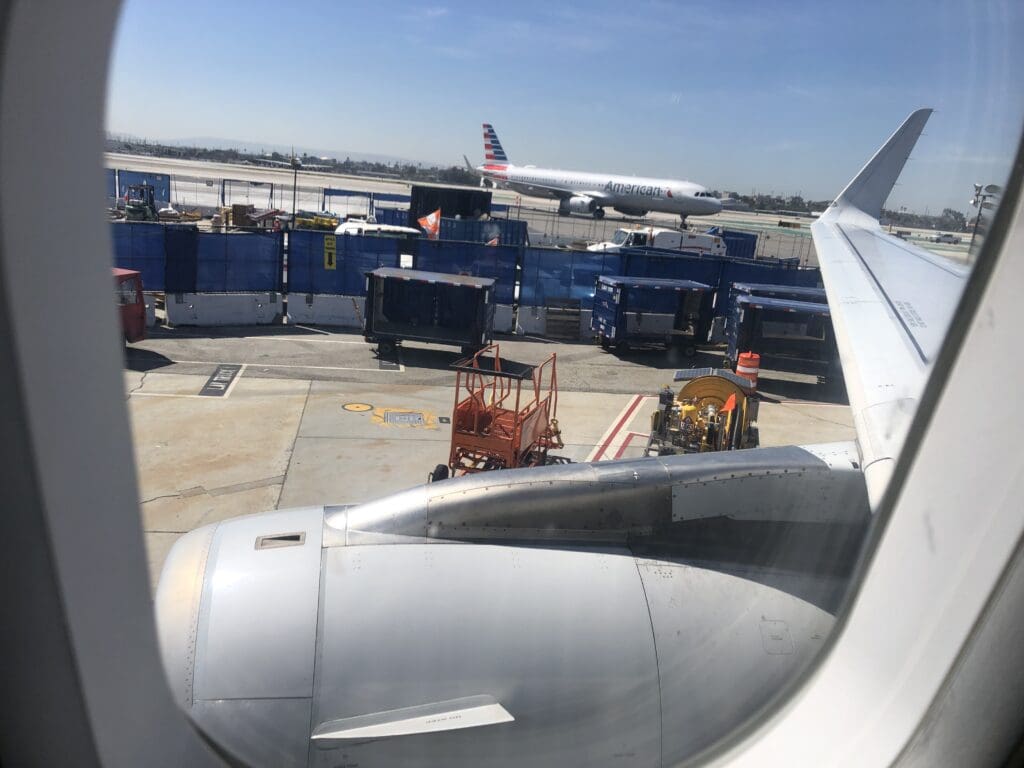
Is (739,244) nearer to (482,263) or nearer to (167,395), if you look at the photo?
(482,263)

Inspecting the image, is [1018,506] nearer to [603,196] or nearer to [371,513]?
[371,513]

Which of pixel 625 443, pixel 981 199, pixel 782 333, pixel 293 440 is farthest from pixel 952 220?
pixel 782 333

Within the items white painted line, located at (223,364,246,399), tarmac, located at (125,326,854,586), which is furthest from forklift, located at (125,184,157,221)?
white painted line, located at (223,364,246,399)

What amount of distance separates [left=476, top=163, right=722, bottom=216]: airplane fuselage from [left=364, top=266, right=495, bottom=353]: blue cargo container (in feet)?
67.6

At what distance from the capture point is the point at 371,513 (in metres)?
2.52

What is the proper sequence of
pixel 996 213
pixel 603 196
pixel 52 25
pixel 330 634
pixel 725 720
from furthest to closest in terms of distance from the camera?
pixel 603 196 → pixel 330 634 → pixel 725 720 → pixel 996 213 → pixel 52 25

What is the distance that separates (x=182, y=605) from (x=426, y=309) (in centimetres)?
1056

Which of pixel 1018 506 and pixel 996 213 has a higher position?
pixel 996 213

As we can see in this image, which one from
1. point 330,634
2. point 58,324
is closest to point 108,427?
point 58,324

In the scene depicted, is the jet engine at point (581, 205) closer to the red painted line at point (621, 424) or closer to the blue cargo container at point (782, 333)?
the blue cargo container at point (782, 333)

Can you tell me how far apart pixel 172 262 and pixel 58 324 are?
1336 cm

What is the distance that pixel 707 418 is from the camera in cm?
606

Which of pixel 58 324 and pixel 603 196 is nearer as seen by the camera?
pixel 58 324

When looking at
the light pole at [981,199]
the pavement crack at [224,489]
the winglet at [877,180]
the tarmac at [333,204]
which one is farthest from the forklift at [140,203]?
the light pole at [981,199]
